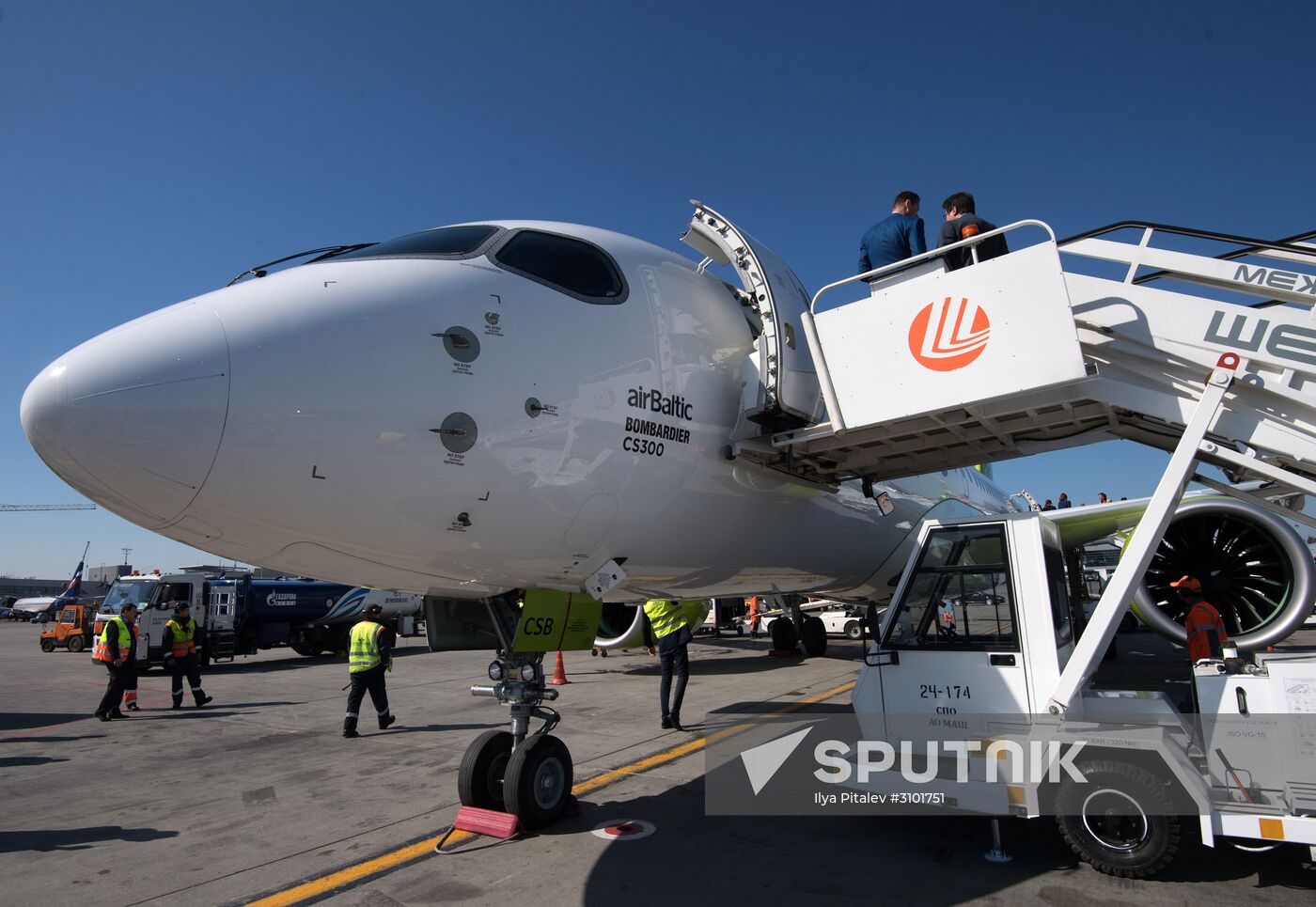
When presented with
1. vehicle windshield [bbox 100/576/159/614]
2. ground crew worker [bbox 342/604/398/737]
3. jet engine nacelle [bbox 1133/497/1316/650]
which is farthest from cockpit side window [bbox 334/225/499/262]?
vehicle windshield [bbox 100/576/159/614]

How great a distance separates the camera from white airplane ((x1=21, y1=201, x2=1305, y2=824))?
3.33 m

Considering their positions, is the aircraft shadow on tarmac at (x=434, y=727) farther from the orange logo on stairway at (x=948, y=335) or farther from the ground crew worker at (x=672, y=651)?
the orange logo on stairway at (x=948, y=335)

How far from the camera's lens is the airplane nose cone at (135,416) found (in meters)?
3.17

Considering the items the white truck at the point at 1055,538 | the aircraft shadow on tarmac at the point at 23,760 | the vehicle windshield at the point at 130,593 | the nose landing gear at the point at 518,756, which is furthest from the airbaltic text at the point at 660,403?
the vehicle windshield at the point at 130,593

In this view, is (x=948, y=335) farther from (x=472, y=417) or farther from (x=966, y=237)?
(x=472, y=417)

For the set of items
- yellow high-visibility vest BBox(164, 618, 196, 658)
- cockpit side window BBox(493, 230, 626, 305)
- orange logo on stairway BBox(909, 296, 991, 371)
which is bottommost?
yellow high-visibility vest BBox(164, 618, 196, 658)

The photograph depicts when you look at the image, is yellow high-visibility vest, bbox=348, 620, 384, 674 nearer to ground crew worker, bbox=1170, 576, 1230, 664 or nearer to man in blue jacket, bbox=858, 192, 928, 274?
man in blue jacket, bbox=858, 192, 928, 274

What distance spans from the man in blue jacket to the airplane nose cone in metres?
5.11

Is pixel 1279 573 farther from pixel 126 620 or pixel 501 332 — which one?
pixel 126 620

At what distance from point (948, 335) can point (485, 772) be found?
4.35 meters

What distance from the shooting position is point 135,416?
3.17 m

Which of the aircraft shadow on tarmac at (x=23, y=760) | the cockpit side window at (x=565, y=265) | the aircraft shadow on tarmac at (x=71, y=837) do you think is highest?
the cockpit side window at (x=565, y=265)

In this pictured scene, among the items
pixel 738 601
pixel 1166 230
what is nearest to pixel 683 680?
pixel 1166 230

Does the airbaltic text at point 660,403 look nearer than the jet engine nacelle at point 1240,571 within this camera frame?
Yes
